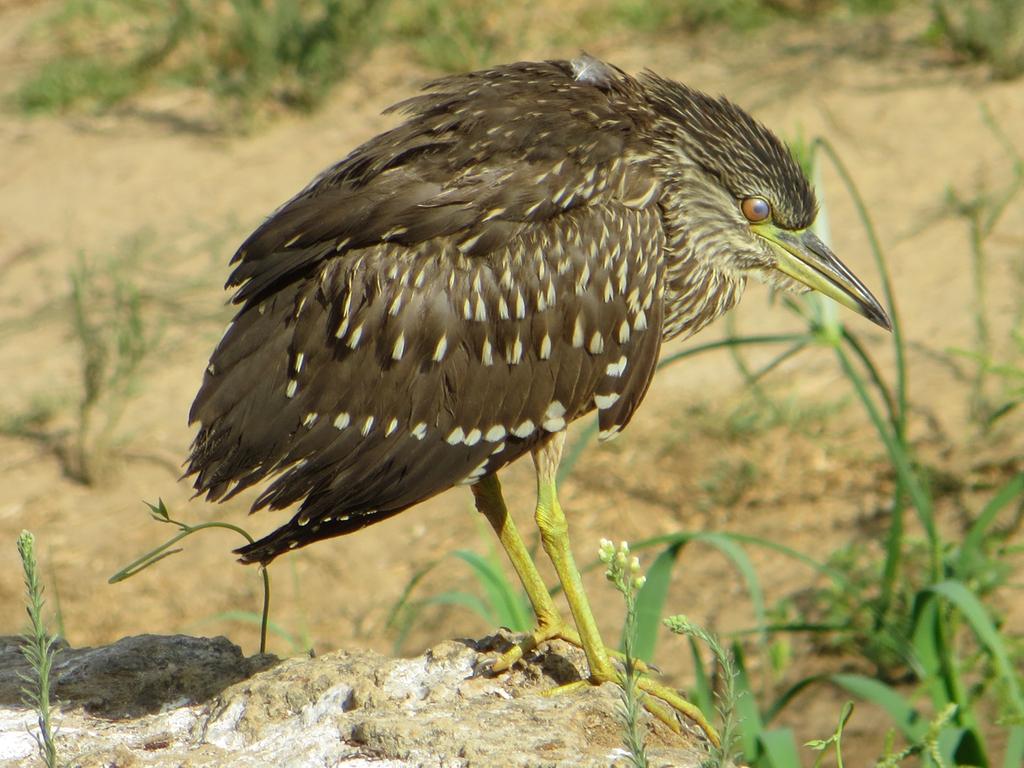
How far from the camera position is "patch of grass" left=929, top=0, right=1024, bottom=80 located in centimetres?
845

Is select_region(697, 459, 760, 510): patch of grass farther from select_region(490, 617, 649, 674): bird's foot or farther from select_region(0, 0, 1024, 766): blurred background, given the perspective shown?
select_region(490, 617, 649, 674): bird's foot

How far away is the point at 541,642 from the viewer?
11.7 ft

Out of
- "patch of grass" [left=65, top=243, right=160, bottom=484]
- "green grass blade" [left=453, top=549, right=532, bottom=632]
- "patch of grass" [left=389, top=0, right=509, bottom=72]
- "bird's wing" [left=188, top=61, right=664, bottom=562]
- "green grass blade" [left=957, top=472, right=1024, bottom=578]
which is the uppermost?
"patch of grass" [left=389, top=0, right=509, bottom=72]

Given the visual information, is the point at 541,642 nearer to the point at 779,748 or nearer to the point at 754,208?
the point at 779,748

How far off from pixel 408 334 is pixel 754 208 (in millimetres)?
1143

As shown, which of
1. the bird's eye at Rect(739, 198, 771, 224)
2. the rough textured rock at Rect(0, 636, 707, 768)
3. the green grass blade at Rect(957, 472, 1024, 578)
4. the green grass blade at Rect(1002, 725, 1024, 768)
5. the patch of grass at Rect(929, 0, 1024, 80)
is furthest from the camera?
the patch of grass at Rect(929, 0, 1024, 80)

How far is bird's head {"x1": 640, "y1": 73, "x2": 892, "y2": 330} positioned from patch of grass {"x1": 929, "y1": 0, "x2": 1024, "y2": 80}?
16.5 feet

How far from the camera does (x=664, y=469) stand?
265 inches

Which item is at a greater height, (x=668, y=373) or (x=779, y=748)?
(x=668, y=373)

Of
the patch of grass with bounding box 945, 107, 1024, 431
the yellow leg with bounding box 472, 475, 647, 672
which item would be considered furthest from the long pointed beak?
the patch of grass with bounding box 945, 107, 1024, 431

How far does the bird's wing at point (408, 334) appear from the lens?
3.47m

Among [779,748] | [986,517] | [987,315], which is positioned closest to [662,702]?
[779,748]

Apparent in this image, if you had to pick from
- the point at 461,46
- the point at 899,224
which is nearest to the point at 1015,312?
the point at 899,224

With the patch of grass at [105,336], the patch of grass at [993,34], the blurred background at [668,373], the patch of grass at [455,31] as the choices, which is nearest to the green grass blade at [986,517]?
the blurred background at [668,373]
